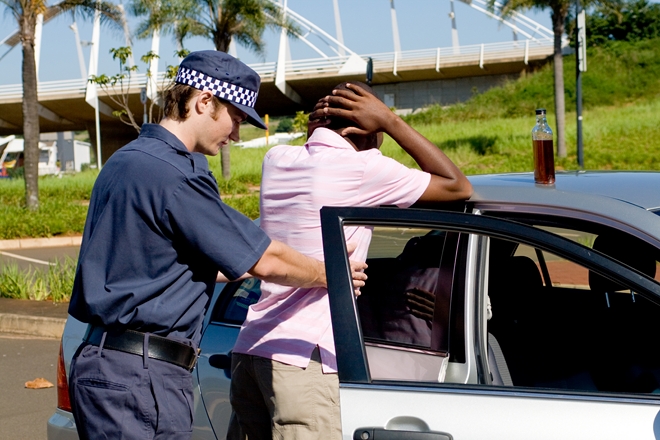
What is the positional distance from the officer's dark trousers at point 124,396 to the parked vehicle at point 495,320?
49 cm

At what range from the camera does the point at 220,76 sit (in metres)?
2.22

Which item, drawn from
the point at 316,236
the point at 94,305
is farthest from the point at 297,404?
the point at 94,305

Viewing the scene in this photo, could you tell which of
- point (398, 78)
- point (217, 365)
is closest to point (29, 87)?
point (217, 365)

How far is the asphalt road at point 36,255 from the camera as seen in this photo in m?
12.3

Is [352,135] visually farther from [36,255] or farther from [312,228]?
[36,255]

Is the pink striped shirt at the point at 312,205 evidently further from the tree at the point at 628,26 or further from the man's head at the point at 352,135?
the tree at the point at 628,26

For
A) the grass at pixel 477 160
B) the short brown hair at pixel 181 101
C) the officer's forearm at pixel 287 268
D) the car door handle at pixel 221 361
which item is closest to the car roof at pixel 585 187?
the officer's forearm at pixel 287 268

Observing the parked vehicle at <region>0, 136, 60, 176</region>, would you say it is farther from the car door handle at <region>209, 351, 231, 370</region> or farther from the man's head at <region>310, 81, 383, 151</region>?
the man's head at <region>310, 81, 383, 151</region>

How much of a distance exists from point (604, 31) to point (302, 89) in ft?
64.2

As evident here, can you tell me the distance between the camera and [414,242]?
280 cm

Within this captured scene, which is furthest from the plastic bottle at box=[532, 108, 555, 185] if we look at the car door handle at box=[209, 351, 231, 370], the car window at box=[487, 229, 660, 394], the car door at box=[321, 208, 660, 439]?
the car door handle at box=[209, 351, 231, 370]

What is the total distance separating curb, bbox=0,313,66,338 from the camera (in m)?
6.91

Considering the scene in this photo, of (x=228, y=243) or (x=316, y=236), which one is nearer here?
(x=228, y=243)

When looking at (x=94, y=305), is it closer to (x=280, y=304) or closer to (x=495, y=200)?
(x=280, y=304)
